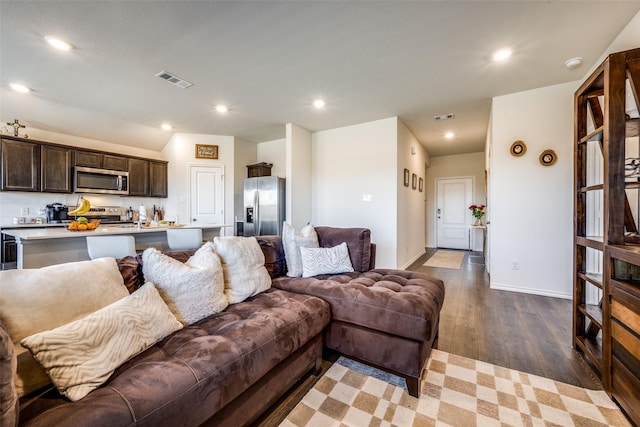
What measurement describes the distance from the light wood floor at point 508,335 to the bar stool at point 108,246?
1862 mm

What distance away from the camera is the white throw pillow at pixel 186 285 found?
4.80 feet

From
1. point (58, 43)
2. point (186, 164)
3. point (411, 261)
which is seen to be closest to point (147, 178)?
point (186, 164)

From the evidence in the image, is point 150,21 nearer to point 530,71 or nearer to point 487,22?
point 487,22

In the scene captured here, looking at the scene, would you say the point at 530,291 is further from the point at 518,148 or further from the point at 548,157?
the point at 518,148

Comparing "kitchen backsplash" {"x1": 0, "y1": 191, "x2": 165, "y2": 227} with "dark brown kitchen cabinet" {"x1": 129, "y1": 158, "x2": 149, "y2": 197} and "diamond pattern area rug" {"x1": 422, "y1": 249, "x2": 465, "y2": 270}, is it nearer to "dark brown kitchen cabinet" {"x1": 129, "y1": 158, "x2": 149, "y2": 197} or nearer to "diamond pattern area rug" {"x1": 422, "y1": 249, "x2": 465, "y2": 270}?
"dark brown kitchen cabinet" {"x1": 129, "y1": 158, "x2": 149, "y2": 197}

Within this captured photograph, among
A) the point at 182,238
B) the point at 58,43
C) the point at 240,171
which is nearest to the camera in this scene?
the point at 58,43

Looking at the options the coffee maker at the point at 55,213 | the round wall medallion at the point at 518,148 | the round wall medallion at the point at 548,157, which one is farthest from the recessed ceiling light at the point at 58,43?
the round wall medallion at the point at 548,157

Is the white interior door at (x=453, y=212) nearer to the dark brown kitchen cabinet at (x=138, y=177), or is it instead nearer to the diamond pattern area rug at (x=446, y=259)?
the diamond pattern area rug at (x=446, y=259)

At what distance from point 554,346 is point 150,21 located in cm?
411

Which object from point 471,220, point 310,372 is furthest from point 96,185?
point 471,220

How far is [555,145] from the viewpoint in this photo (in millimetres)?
3256

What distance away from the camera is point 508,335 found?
227cm

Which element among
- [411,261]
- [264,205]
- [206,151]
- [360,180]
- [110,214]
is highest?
[206,151]

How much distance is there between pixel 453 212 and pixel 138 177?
742 centimetres
